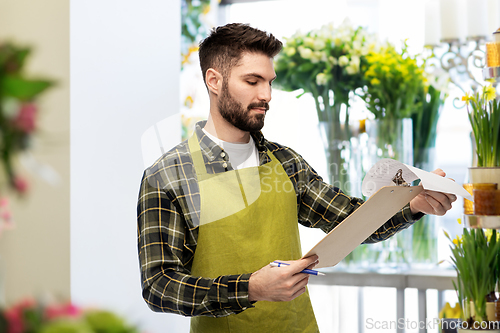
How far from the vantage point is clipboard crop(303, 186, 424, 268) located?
74 centimetres

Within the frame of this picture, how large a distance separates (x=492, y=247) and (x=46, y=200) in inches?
45.3

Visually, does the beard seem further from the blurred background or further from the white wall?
the white wall

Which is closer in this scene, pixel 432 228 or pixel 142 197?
pixel 142 197

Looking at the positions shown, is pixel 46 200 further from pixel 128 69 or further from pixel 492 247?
pixel 492 247

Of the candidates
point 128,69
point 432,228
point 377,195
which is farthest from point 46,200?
point 432,228

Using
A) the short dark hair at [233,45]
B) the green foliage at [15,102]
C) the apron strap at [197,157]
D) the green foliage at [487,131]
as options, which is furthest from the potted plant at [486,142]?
the green foliage at [15,102]

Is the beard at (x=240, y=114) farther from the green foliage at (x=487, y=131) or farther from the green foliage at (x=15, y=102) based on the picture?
the green foliage at (x=15, y=102)

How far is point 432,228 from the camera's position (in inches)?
68.3

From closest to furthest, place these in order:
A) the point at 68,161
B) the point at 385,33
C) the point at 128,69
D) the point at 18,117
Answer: the point at 18,117
the point at 68,161
the point at 128,69
the point at 385,33

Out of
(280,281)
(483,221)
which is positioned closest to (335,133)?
(483,221)

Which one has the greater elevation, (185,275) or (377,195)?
(377,195)

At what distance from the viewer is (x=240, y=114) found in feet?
3.14

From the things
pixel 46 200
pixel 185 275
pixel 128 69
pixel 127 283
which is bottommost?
pixel 127 283

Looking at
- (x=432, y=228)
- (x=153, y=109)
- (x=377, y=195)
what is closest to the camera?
(x=377, y=195)
